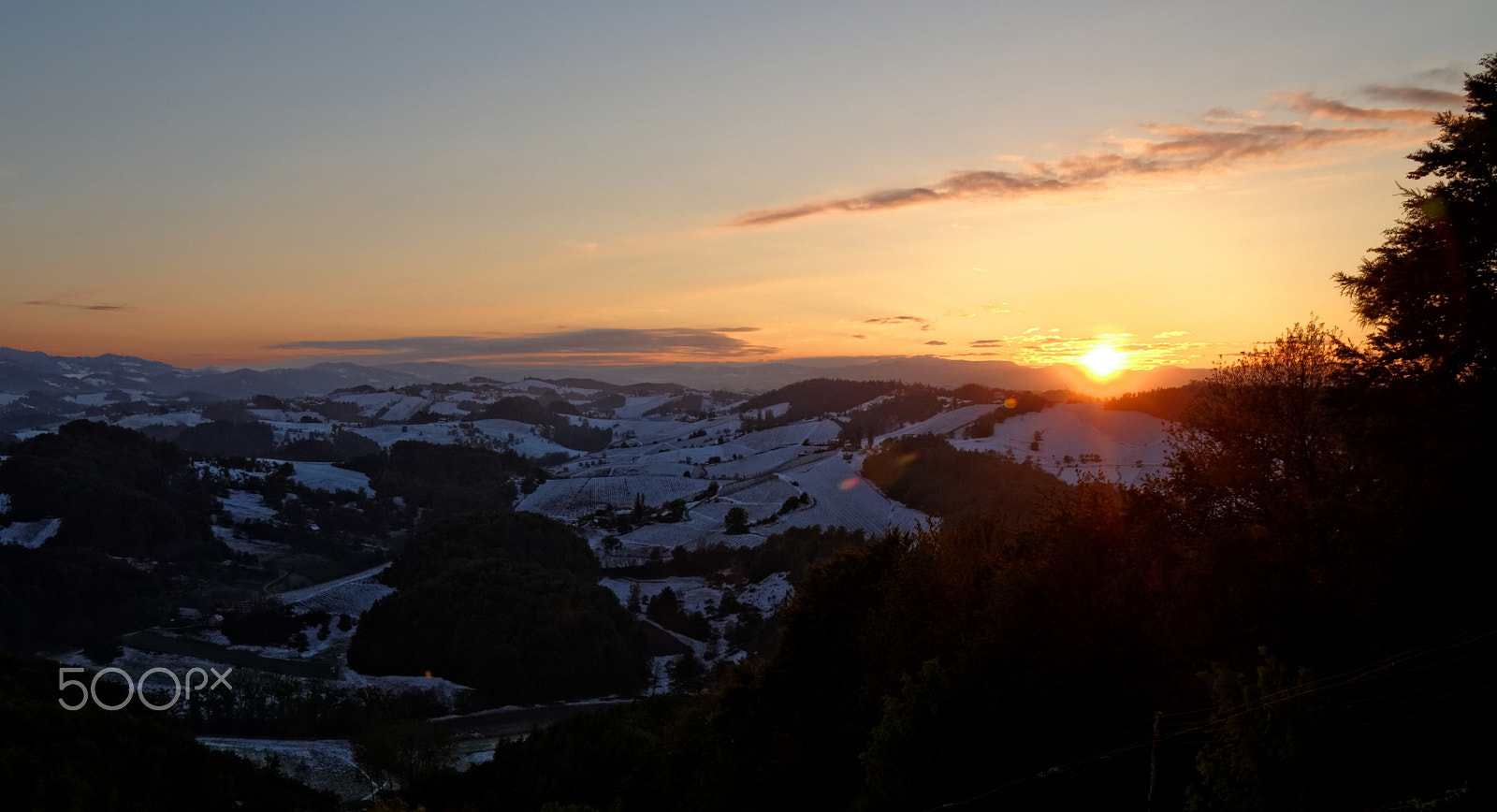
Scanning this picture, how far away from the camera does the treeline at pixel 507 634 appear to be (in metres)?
94.9

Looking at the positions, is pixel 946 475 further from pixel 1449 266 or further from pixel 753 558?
pixel 1449 266

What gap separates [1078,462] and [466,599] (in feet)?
408

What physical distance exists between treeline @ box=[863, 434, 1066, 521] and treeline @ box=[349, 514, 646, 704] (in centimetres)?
5456

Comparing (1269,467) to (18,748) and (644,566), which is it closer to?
(18,748)

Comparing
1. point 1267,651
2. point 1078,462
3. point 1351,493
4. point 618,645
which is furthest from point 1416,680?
point 1078,462

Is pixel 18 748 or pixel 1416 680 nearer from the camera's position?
pixel 1416 680

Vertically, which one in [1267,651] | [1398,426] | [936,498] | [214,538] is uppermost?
[1398,426]

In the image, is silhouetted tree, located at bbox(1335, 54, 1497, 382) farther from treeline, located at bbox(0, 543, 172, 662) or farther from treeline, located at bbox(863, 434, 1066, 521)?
treeline, located at bbox(0, 543, 172, 662)

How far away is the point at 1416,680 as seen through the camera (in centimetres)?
1619

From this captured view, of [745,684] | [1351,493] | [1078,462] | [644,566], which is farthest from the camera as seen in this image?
[1078,462]

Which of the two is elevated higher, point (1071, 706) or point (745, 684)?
point (1071, 706)

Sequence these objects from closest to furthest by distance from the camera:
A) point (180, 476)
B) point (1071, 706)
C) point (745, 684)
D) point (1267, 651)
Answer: point (1267, 651), point (1071, 706), point (745, 684), point (180, 476)

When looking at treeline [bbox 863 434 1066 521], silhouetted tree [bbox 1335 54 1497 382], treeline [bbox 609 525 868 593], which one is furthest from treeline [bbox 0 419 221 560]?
silhouetted tree [bbox 1335 54 1497 382]

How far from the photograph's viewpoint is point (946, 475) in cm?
16050
